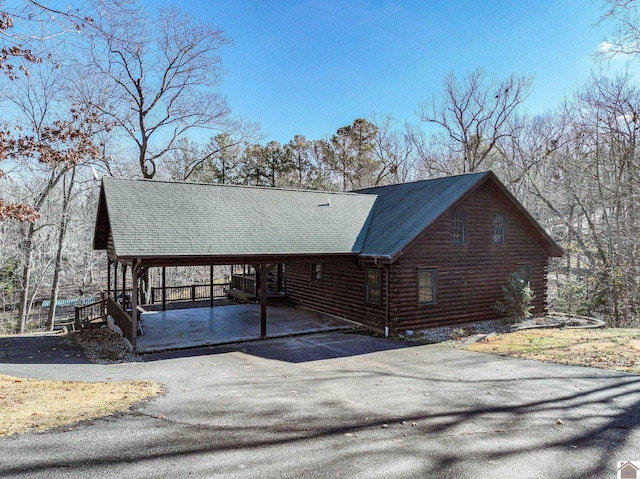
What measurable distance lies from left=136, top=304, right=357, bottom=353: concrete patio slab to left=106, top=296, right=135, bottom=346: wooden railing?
39 centimetres

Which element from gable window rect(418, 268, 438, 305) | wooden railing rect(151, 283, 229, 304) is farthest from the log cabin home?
wooden railing rect(151, 283, 229, 304)

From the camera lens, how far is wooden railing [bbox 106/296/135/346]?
476 inches

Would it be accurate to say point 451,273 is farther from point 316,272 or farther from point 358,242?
point 316,272

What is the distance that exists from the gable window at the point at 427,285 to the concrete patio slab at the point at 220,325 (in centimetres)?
261

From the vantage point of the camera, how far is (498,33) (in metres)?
24.2

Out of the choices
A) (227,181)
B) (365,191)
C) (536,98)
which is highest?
(536,98)

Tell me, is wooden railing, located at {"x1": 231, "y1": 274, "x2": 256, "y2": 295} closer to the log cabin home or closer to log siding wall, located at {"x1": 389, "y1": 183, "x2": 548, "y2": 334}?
the log cabin home

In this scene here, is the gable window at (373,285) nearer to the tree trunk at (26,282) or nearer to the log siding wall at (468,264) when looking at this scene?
the log siding wall at (468,264)

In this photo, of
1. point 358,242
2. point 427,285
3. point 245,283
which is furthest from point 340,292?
point 245,283

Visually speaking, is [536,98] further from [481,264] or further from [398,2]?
[481,264]

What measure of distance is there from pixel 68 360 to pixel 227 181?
29781 mm

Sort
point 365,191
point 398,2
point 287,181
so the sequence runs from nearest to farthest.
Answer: point 398,2 → point 365,191 → point 287,181

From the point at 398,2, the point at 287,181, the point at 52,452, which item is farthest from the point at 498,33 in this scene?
the point at 52,452

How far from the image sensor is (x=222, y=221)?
45.2ft
